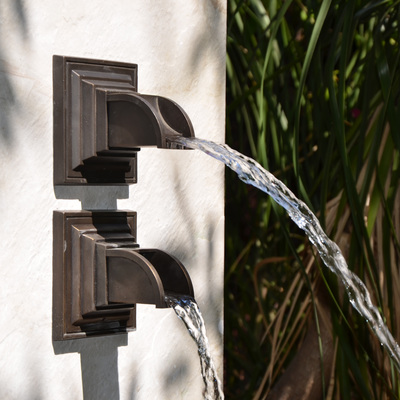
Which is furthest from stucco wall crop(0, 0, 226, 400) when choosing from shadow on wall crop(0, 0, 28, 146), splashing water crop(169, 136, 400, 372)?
splashing water crop(169, 136, 400, 372)

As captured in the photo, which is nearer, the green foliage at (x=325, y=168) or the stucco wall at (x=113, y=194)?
the stucco wall at (x=113, y=194)

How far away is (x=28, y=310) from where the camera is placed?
2.82ft

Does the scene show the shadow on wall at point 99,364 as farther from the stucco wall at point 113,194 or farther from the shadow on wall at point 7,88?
the shadow on wall at point 7,88

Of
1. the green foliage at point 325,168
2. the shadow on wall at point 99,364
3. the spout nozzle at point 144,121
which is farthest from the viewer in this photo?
the green foliage at point 325,168

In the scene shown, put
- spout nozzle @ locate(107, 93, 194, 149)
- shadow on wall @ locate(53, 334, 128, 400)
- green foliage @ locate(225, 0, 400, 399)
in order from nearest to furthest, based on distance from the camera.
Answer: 1. spout nozzle @ locate(107, 93, 194, 149)
2. shadow on wall @ locate(53, 334, 128, 400)
3. green foliage @ locate(225, 0, 400, 399)

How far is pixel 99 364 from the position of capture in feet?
3.02

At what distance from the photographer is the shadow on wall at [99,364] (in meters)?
0.90

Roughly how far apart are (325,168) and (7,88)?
0.73 metres

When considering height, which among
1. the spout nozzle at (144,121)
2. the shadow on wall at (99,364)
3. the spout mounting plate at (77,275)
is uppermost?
the spout nozzle at (144,121)

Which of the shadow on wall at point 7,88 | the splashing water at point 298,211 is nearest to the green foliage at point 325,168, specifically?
the splashing water at point 298,211

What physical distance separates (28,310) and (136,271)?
13 centimetres

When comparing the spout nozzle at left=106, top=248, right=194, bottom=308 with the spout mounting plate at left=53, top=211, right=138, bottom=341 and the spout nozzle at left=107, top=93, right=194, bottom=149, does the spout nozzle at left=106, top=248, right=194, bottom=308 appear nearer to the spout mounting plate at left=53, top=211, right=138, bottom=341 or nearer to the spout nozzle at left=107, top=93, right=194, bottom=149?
the spout mounting plate at left=53, top=211, right=138, bottom=341

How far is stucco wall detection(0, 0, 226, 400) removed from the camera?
2.76 feet

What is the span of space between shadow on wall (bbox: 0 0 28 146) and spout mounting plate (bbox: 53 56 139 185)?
0.05 m
